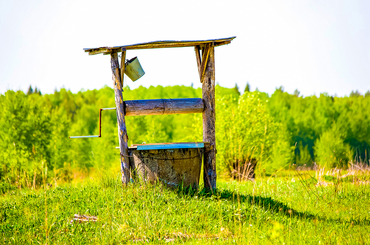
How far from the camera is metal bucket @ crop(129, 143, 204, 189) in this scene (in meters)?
5.82

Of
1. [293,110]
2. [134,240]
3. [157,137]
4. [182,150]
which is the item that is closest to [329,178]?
[182,150]

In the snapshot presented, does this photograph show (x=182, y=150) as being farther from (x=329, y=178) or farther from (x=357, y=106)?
(x=357, y=106)

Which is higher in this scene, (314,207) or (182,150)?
(182,150)

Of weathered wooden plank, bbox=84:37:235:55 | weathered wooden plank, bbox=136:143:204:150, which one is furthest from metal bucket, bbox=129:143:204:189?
weathered wooden plank, bbox=84:37:235:55

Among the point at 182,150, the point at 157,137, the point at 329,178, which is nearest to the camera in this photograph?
the point at 182,150

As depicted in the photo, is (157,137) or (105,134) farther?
(105,134)

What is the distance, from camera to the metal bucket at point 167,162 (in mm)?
5820

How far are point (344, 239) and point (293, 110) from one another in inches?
1991

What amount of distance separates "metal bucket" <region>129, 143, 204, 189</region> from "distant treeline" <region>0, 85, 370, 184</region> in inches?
31.5

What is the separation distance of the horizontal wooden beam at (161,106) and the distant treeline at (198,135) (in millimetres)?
1075

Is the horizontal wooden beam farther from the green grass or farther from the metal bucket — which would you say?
the green grass

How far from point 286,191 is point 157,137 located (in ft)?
49.0

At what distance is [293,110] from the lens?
5222 centimetres

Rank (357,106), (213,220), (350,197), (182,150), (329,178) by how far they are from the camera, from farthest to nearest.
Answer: (357,106) → (329,178) → (350,197) → (182,150) → (213,220)
